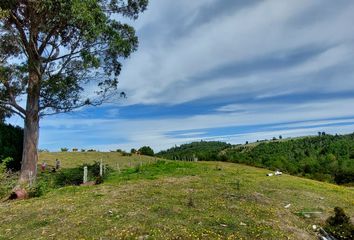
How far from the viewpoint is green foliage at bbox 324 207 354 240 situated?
9.17 meters

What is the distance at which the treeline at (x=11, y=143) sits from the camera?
22153 millimetres

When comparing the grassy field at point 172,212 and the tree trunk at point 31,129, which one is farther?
the tree trunk at point 31,129

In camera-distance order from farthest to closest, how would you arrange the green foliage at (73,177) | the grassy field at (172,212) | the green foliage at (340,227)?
1. the green foliage at (73,177)
2. the green foliage at (340,227)
3. the grassy field at (172,212)

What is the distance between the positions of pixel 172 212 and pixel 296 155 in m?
86.9

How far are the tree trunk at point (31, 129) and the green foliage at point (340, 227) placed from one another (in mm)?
14161

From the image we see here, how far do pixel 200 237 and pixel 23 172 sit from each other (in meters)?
13.1

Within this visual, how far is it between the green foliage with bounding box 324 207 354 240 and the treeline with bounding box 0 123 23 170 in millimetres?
18640

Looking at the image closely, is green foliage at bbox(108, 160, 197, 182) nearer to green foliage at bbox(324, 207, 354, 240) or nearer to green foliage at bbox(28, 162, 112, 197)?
green foliage at bbox(28, 162, 112, 197)

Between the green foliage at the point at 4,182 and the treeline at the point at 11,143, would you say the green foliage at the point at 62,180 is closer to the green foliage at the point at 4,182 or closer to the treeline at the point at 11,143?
the green foliage at the point at 4,182

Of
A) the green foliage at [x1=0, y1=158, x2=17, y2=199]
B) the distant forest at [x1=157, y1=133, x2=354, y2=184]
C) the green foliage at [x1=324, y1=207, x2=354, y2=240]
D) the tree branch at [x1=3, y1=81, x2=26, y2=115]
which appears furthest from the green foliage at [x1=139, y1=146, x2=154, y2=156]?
the green foliage at [x1=324, y1=207, x2=354, y2=240]

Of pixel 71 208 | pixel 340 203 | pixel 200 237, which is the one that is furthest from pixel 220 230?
pixel 340 203

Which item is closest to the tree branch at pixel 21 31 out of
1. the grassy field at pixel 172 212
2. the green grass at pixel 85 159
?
the grassy field at pixel 172 212

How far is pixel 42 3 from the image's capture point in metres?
17.5

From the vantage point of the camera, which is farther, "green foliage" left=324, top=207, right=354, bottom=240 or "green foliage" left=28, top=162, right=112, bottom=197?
"green foliage" left=28, top=162, right=112, bottom=197
